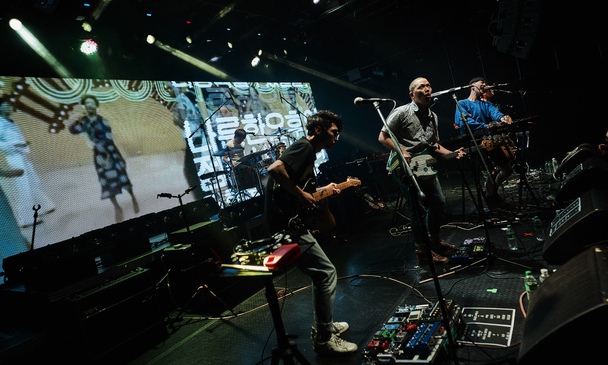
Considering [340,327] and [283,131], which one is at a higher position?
[283,131]

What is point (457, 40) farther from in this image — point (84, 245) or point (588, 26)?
point (84, 245)

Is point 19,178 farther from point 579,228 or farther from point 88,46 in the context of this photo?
point 579,228

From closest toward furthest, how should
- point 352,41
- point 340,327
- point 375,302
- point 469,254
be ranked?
point 340,327
point 375,302
point 469,254
point 352,41

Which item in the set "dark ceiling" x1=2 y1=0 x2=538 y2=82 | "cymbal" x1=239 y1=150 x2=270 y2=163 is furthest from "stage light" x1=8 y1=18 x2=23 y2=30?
"cymbal" x1=239 y1=150 x2=270 y2=163

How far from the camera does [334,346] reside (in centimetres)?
264

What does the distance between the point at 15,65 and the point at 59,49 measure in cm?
83

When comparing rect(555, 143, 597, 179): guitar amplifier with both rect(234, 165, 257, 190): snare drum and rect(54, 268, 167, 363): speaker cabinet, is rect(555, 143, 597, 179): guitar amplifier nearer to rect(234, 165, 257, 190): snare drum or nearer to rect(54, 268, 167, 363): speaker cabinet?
rect(54, 268, 167, 363): speaker cabinet

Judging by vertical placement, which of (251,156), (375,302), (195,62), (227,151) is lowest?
(375,302)

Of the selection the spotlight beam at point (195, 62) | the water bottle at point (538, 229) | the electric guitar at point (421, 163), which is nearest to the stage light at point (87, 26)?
the spotlight beam at point (195, 62)

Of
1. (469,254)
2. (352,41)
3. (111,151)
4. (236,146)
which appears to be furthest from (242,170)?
(352,41)

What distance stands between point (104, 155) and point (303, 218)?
207 inches

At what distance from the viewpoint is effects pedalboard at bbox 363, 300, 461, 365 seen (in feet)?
7.16

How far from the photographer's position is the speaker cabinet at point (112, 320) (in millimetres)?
3453

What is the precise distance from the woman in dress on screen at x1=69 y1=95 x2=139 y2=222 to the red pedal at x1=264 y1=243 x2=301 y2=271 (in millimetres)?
5577
